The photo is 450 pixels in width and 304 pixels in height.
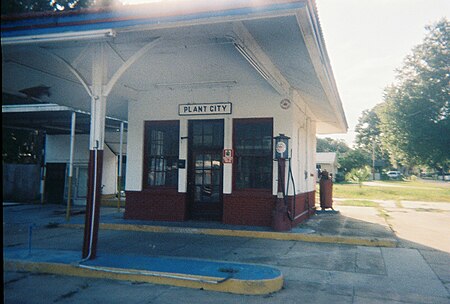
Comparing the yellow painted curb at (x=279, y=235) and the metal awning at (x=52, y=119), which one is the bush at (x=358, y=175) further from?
the yellow painted curb at (x=279, y=235)

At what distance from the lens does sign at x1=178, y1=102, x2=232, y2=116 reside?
10.8 metres

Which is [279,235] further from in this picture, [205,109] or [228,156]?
[205,109]

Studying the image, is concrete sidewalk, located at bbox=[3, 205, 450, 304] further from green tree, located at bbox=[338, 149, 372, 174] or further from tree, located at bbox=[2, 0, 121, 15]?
green tree, located at bbox=[338, 149, 372, 174]

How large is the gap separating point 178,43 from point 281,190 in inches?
192

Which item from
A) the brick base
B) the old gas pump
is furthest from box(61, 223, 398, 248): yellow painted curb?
the brick base

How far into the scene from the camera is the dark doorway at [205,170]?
11.1m

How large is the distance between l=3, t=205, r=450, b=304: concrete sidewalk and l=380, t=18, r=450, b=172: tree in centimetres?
2589

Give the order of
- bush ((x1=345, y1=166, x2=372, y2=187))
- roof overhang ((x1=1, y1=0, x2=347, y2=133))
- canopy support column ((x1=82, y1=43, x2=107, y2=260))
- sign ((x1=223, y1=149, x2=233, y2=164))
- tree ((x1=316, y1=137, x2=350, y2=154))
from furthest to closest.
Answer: tree ((x1=316, y1=137, x2=350, y2=154)) < bush ((x1=345, y1=166, x2=372, y2=187)) < sign ((x1=223, y1=149, x2=233, y2=164)) < canopy support column ((x1=82, y1=43, x2=107, y2=260)) < roof overhang ((x1=1, y1=0, x2=347, y2=133))

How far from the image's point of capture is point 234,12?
5344mm

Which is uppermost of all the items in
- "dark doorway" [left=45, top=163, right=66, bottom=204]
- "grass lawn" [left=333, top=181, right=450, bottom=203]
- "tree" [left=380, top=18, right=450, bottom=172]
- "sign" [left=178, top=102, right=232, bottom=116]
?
"tree" [left=380, top=18, right=450, bottom=172]

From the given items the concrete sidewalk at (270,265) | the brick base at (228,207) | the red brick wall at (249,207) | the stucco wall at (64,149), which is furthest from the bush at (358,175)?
the red brick wall at (249,207)

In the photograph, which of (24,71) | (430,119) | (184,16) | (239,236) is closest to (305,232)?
(239,236)

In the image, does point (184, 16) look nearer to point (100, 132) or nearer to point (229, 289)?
point (100, 132)

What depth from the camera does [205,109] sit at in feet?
36.0
